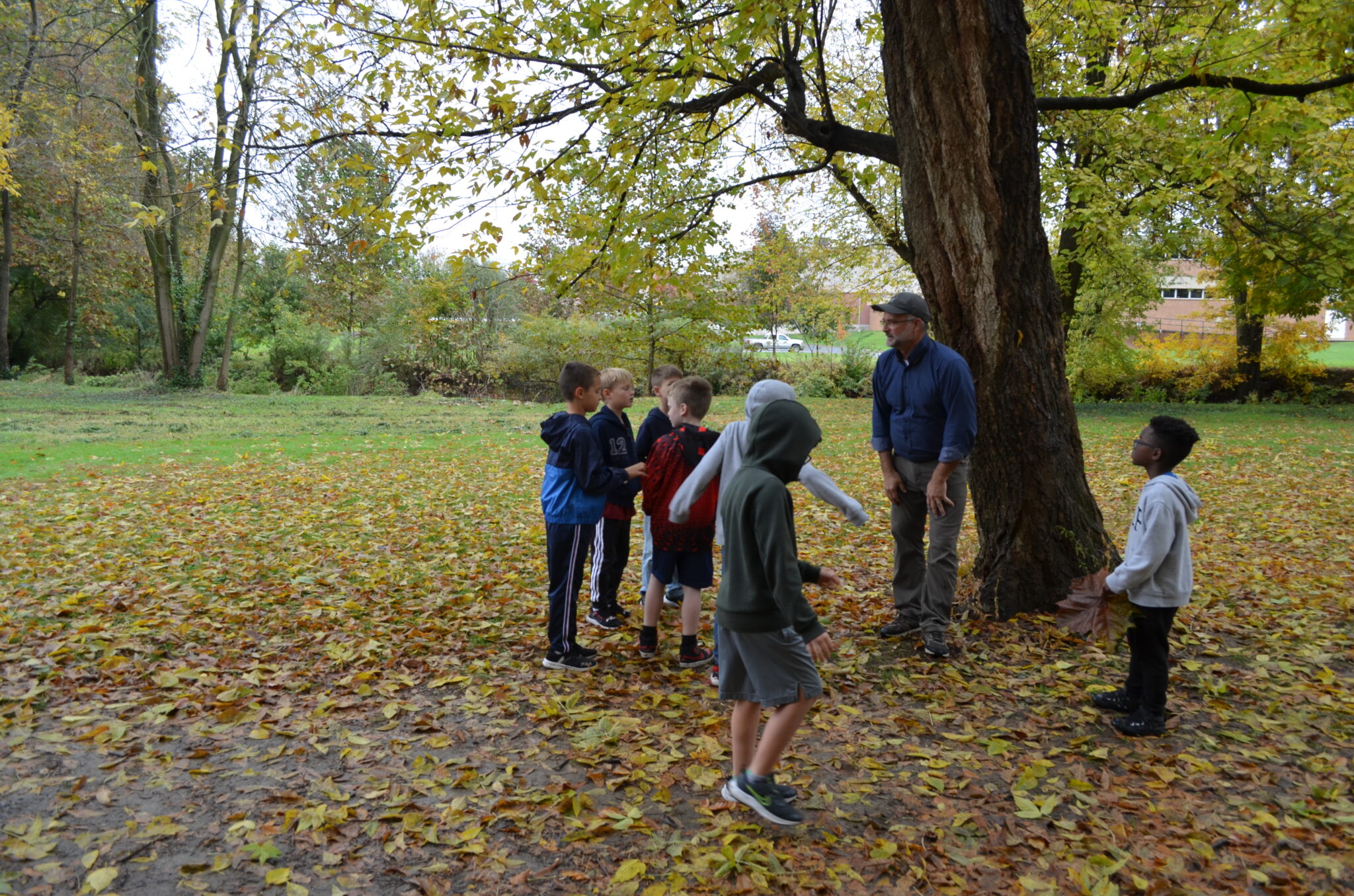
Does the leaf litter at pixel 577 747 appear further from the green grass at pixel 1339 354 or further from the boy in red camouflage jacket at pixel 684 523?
the green grass at pixel 1339 354

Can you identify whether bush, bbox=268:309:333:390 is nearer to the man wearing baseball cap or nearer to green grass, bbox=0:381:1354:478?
green grass, bbox=0:381:1354:478

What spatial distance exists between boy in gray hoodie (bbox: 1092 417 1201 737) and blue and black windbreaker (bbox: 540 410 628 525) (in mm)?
2687

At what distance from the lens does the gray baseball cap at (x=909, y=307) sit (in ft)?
16.2

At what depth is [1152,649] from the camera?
4090 mm

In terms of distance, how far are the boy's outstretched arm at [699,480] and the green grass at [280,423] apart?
33.7 feet

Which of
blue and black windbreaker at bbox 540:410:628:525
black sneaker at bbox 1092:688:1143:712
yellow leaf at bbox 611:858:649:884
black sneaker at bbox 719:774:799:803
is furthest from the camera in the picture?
blue and black windbreaker at bbox 540:410:628:525

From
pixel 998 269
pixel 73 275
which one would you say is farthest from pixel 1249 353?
pixel 73 275

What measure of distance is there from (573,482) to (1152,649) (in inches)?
125

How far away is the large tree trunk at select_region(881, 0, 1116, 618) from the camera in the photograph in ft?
17.5

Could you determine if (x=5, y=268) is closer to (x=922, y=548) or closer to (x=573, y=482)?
(x=573, y=482)

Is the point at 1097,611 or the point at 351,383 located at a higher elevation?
the point at 351,383

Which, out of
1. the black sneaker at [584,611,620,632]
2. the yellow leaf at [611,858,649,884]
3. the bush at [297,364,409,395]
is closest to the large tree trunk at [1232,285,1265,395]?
the black sneaker at [584,611,620,632]

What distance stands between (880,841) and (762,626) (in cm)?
98

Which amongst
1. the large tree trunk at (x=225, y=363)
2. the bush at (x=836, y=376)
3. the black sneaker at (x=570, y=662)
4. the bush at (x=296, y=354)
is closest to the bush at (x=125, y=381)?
the large tree trunk at (x=225, y=363)
